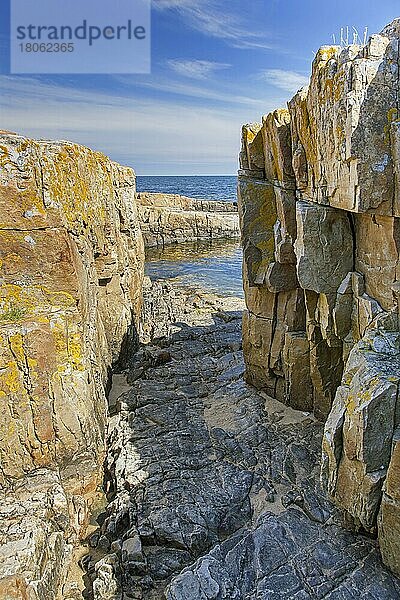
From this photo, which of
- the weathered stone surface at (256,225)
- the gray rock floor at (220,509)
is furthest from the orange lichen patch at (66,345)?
the weathered stone surface at (256,225)

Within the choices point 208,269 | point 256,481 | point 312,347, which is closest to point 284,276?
point 312,347

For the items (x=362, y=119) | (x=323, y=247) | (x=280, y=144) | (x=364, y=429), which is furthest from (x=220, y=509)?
(x=280, y=144)

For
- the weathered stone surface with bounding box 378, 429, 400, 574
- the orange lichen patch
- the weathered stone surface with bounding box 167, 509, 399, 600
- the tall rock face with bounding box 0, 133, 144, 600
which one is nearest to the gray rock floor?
the weathered stone surface with bounding box 167, 509, 399, 600

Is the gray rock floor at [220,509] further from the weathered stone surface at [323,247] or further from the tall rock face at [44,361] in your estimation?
the weathered stone surface at [323,247]

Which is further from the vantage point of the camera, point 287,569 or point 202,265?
point 202,265

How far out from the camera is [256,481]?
10828mm

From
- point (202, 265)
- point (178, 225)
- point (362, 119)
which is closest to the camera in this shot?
point (362, 119)

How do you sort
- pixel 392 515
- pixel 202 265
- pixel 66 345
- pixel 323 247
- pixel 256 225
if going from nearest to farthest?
pixel 392 515 → pixel 66 345 → pixel 323 247 → pixel 256 225 → pixel 202 265

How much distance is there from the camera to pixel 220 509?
32.6ft

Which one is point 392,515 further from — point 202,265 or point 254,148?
point 202,265

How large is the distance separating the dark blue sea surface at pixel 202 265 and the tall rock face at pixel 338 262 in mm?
15399

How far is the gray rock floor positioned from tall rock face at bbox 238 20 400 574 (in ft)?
2.55

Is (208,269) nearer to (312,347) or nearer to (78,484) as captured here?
(312,347)

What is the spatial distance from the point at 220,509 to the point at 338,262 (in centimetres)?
591
